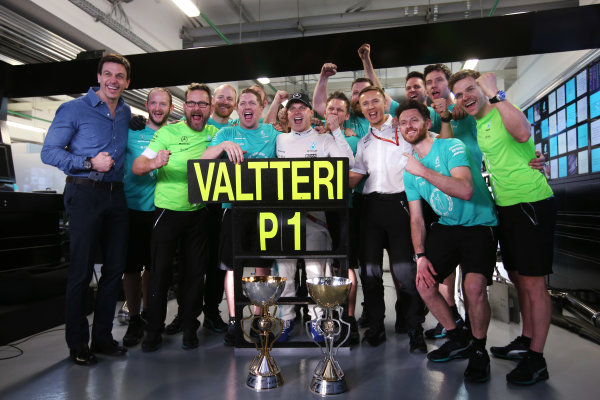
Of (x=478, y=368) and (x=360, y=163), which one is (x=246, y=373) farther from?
(x=360, y=163)

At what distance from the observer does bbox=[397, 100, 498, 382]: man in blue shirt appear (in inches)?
87.2

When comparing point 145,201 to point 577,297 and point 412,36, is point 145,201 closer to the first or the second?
point 412,36

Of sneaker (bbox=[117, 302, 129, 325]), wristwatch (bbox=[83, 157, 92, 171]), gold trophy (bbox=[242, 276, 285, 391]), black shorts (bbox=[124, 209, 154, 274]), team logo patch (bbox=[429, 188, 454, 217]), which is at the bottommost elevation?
sneaker (bbox=[117, 302, 129, 325])

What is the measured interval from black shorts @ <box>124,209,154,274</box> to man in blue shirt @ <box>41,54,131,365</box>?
0.39 m

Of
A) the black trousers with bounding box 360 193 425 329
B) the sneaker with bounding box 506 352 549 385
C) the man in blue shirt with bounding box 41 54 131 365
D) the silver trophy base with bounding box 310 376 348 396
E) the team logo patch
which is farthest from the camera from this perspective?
→ the black trousers with bounding box 360 193 425 329

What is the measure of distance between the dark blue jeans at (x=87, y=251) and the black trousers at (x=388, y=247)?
5.70 ft

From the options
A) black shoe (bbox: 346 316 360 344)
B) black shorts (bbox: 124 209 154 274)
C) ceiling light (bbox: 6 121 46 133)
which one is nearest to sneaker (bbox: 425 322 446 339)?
black shoe (bbox: 346 316 360 344)

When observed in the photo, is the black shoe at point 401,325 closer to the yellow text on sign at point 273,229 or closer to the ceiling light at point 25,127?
the yellow text on sign at point 273,229

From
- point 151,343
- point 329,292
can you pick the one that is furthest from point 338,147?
point 151,343

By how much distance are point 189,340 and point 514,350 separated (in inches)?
85.3

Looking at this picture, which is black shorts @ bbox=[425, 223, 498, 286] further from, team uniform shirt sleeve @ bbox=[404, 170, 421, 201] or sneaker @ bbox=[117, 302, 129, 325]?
sneaker @ bbox=[117, 302, 129, 325]

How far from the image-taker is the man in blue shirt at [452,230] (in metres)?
2.21

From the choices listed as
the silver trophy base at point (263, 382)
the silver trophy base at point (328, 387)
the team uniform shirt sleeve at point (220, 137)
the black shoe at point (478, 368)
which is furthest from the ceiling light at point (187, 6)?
the black shoe at point (478, 368)

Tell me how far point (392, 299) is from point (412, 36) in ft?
9.11
